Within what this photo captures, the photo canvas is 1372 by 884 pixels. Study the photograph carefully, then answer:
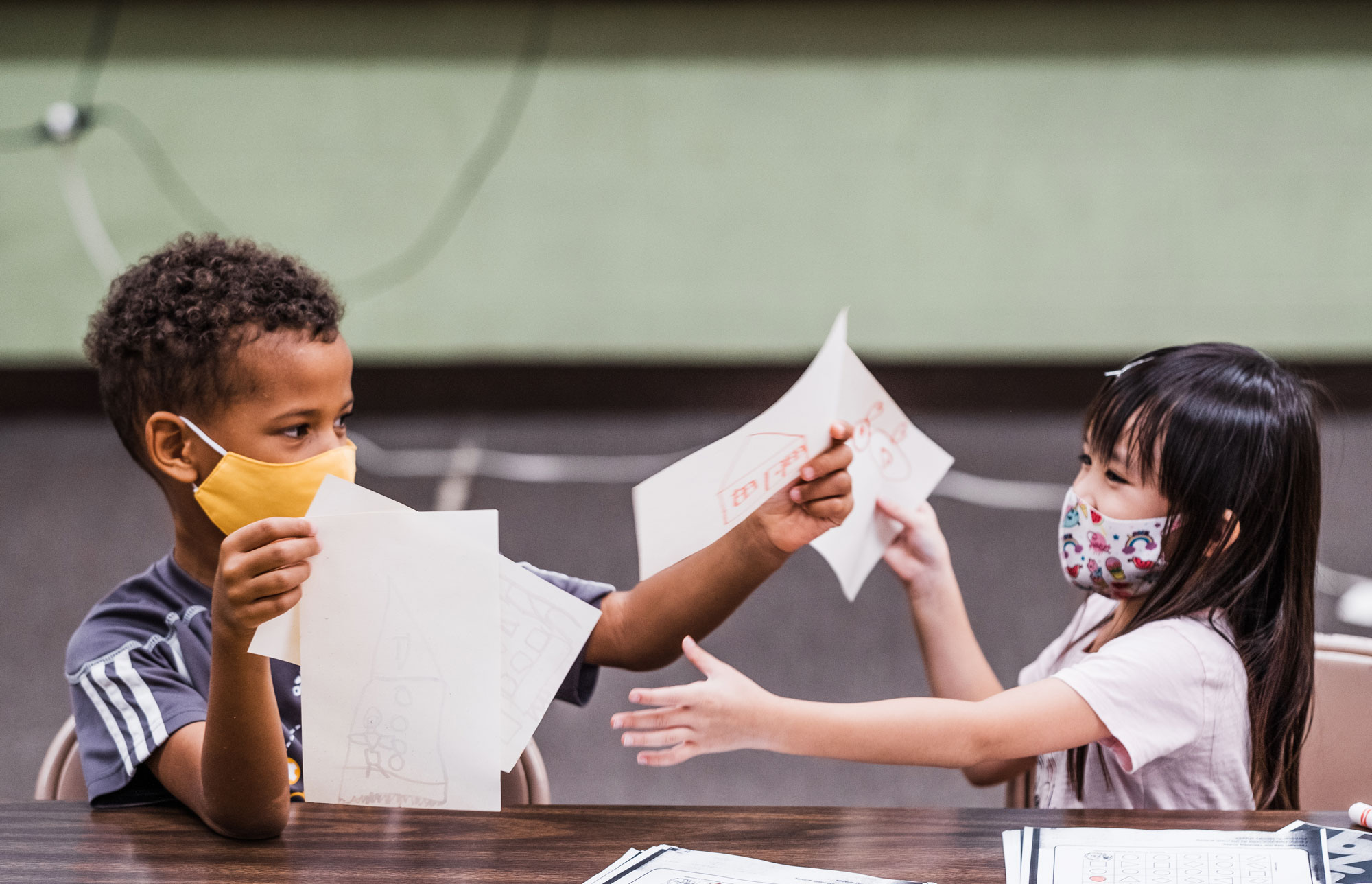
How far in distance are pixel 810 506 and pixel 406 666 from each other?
381 millimetres

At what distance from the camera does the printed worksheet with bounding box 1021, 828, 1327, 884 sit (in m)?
0.78

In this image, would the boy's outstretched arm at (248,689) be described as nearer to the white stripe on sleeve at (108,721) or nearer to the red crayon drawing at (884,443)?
the white stripe on sleeve at (108,721)

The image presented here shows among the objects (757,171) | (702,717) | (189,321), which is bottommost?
(702,717)

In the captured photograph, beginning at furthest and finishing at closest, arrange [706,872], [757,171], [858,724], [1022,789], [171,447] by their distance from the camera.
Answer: [757,171] → [1022,789] → [171,447] → [858,724] → [706,872]

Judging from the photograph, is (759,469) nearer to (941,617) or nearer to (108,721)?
(941,617)

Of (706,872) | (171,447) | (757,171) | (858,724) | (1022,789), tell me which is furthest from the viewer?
(757,171)

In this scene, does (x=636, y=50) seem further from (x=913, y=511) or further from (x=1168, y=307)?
(x=913, y=511)

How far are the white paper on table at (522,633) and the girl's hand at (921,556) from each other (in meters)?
0.48

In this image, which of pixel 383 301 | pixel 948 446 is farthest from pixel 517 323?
pixel 948 446

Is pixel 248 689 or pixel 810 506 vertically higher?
pixel 810 506

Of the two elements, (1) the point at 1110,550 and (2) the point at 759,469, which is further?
(1) the point at 1110,550

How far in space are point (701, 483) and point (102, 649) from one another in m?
0.53

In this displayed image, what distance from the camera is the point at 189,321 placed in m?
1.02

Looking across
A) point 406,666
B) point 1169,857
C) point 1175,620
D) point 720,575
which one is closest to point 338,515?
point 406,666
